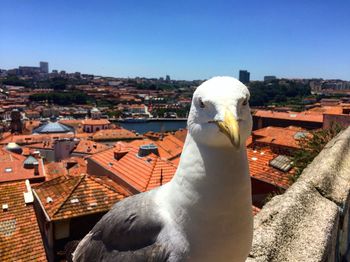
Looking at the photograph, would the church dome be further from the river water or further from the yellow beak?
the yellow beak

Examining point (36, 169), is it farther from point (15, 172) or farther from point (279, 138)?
point (279, 138)

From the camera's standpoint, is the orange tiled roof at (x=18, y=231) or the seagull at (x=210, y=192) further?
the orange tiled roof at (x=18, y=231)

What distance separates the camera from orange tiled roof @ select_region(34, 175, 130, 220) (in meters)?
7.52

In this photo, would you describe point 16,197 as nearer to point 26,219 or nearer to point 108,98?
point 26,219

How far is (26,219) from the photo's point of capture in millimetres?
7891

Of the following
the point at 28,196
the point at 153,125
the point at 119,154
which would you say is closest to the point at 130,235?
the point at 28,196

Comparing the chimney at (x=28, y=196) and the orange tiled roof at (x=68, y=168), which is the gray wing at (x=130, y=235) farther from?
the orange tiled roof at (x=68, y=168)

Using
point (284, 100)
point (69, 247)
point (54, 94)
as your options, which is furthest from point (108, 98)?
point (69, 247)

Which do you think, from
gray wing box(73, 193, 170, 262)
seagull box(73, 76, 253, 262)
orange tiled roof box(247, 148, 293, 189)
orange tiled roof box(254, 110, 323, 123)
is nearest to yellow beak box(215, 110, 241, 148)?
seagull box(73, 76, 253, 262)

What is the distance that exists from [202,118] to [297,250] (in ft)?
3.51

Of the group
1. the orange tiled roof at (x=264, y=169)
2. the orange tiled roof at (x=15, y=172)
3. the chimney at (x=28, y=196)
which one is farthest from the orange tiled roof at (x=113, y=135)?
the chimney at (x=28, y=196)

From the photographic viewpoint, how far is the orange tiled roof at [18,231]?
695 cm

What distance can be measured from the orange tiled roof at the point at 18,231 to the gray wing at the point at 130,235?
5.83 metres

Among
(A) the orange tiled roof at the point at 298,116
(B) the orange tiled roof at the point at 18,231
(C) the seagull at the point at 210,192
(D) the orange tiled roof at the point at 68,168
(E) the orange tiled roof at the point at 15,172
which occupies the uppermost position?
(C) the seagull at the point at 210,192
